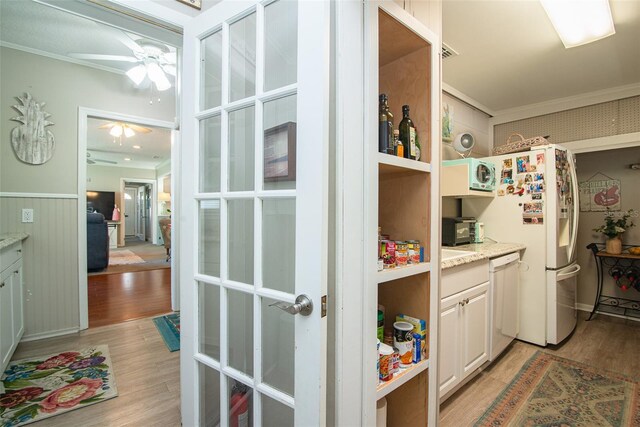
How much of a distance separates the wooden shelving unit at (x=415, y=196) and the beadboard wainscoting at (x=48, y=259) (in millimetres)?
3031

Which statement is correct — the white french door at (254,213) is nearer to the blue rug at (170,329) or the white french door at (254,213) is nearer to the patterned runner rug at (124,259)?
the blue rug at (170,329)

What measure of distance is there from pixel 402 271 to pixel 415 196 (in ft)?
1.19

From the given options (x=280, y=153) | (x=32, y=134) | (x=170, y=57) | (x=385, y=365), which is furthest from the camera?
(x=170, y=57)

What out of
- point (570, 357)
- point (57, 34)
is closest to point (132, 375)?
point (57, 34)

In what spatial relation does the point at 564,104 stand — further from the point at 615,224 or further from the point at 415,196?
the point at 415,196

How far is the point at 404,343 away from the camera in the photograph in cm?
122

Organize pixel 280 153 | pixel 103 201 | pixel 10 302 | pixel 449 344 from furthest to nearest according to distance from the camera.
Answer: pixel 103 201 < pixel 10 302 < pixel 449 344 < pixel 280 153

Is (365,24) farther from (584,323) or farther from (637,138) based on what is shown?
(584,323)

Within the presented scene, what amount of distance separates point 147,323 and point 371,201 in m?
2.99

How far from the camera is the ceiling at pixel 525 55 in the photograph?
75.6 inches

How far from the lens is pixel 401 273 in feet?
3.70

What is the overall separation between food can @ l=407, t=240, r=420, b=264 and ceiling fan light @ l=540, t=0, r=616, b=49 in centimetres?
179

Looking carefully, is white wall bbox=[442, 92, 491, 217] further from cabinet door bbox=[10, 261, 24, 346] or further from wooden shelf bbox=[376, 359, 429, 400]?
cabinet door bbox=[10, 261, 24, 346]

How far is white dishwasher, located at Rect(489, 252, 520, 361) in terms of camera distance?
7.07 feet
